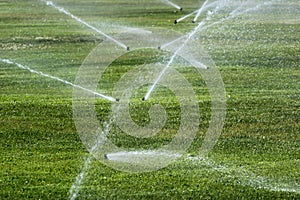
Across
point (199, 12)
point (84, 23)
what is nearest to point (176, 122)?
point (84, 23)

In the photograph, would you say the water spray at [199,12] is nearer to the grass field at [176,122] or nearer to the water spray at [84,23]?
the grass field at [176,122]

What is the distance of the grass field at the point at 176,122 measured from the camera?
990 centimetres

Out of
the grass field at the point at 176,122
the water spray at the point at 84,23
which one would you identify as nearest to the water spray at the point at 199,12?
the grass field at the point at 176,122

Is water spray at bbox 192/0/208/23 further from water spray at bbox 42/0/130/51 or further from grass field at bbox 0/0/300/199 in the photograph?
water spray at bbox 42/0/130/51

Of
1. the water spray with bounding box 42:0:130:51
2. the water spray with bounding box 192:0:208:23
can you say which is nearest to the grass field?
the water spray with bounding box 42:0:130:51

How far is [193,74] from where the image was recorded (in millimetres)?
16406

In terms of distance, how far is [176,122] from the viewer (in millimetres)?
12906

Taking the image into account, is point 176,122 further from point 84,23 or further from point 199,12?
point 199,12

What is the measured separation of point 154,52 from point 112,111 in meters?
5.65

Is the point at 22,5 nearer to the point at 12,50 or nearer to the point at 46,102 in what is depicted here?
the point at 12,50

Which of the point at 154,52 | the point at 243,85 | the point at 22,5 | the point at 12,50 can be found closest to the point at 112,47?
the point at 154,52

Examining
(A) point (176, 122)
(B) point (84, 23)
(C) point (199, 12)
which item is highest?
(A) point (176, 122)

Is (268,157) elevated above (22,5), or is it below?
above

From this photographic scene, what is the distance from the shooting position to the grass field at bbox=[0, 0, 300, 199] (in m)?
9.90
